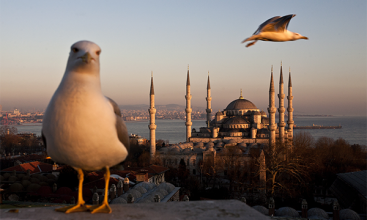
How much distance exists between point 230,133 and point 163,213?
3908cm

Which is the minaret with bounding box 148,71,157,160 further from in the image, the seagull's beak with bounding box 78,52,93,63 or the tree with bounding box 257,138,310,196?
the seagull's beak with bounding box 78,52,93,63

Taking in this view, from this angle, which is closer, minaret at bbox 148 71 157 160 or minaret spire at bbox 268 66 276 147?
minaret spire at bbox 268 66 276 147

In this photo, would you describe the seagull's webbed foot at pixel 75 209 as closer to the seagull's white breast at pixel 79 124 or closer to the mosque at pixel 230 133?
the seagull's white breast at pixel 79 124

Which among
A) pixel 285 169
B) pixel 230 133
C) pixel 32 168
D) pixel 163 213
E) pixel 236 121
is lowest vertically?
pixel 32 168

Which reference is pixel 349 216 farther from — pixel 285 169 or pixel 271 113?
pixel 271 113

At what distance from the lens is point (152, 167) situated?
81.9 ft

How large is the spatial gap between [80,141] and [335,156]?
32427 mm

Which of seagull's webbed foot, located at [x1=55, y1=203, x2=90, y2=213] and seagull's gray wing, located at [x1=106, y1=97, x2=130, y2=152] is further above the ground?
seagull's gray wing, located at [x1=106, y1=97, x2=130, y2=152]

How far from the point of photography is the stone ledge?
2.62 m

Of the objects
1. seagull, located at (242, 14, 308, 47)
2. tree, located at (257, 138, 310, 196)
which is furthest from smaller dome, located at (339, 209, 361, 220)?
seagull, located at (242, 14, 308, 47)

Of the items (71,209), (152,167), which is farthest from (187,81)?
(71,209)

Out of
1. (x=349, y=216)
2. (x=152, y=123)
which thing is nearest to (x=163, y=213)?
(x=349, y=216)

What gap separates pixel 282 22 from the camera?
3.29 meters

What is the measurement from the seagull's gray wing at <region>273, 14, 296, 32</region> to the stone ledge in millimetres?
1676
